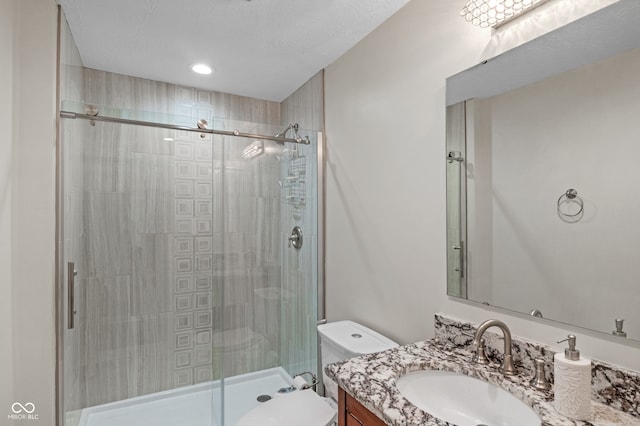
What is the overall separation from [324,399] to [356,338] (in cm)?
36

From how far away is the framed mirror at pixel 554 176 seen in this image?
921 millimetres

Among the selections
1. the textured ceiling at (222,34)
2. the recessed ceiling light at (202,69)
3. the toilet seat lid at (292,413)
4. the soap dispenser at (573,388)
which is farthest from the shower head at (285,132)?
the soap dispenser at (573,388)

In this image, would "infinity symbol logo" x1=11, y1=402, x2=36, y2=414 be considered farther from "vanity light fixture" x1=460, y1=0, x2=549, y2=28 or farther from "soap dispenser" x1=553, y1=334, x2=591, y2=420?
"vanity light fixture" x1=460, y1=0, x2=549, y2=28

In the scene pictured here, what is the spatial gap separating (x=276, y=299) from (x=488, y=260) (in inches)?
56.1

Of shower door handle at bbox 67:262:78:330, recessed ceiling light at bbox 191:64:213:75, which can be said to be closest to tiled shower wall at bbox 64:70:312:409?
shower door handle at bbox 67:262:78:330

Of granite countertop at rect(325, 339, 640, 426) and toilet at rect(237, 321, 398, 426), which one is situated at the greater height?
granite countertop at rect(325, 339, 640, 426)

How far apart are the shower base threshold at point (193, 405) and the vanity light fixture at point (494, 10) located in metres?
2.26

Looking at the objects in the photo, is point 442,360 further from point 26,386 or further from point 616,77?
point 26,386

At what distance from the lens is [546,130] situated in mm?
1098

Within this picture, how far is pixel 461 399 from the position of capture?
1112 millimetres

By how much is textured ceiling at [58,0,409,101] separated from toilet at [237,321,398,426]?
1674mm

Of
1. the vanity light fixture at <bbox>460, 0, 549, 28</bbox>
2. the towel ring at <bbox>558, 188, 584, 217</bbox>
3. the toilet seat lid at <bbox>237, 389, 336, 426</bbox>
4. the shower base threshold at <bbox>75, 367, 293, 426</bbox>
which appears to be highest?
the vanity light fixture at <bbox>460, 0, 549, 28</bbox>

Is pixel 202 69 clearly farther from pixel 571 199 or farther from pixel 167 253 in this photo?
pixel 571 199

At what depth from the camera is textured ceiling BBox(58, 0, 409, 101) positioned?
1.69 meters
